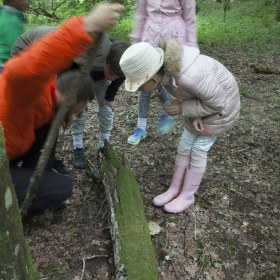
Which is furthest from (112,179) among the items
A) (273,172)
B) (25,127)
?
(273,172)

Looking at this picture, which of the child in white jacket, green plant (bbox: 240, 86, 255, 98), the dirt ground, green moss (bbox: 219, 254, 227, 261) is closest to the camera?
the child in white jacket

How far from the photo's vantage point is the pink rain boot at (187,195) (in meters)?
2.68

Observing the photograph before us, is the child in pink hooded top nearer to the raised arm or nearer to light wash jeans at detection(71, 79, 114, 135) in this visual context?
light wash jeans at detection(71, 79, 114, 135)

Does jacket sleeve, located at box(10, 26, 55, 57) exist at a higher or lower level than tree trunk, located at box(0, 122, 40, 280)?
higher

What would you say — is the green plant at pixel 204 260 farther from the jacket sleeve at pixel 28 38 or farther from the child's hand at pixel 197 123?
the jacket sleeve at pixel 28 38

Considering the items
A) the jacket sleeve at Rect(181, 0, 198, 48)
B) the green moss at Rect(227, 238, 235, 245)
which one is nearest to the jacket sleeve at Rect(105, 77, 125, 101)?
the jacket sleeve at Rect(181, 0, 198, 48)

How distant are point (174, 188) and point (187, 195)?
0.19m

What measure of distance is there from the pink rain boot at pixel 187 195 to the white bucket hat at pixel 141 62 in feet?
4.13

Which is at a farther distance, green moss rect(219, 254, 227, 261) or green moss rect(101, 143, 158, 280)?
green moss rect(219, 254, 227, 261)

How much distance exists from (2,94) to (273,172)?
3518mm

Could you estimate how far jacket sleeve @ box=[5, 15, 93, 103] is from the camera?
49.3 inches

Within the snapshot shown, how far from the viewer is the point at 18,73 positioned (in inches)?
52.7

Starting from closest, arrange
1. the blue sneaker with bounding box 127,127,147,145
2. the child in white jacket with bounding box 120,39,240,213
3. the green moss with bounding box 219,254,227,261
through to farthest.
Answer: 1. the child in white jacket with bounding box 120,39,240,213
2. the green moss with bounding box 219,254,227,261
3. the blue sneaker with bounding box 127,127,147,145

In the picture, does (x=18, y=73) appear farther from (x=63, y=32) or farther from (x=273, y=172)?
(x=273, y=172)
